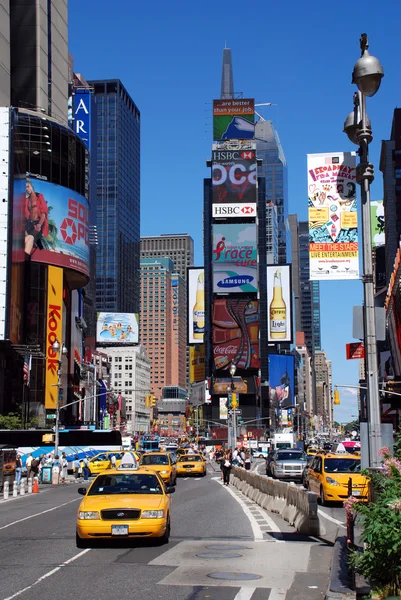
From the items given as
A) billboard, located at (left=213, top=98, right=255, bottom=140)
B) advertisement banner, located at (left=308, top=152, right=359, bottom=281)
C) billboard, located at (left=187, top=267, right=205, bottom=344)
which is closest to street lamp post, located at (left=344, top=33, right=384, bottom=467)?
advertisement banner, located at (left=308, top=152, right=359, bottom=281)

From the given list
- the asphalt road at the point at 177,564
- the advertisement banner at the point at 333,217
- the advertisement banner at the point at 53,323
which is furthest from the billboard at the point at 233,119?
the advertisement banner at the point at 333,217

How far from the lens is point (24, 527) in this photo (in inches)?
780

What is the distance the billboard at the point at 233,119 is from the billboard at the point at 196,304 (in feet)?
95.7

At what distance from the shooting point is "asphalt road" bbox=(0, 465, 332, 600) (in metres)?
10.6

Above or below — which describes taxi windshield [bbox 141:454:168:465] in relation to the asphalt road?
below

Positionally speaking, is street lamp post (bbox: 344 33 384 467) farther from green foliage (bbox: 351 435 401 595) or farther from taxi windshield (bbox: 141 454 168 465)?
taxi windshield (bbox: 141 454 168 465)

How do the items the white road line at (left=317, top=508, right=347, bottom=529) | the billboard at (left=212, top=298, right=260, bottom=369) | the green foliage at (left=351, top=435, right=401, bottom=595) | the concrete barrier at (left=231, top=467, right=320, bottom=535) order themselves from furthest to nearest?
the billboard at (left=212, top=298, right=260, bottom=369)
the white road line at (left=317, top=508, right=347, bottom=529)
the concrete barrier at (left=231, top=467, right=320, bottom=535)
the green foliage at (left=351, top=435, right=401, bottom=595)

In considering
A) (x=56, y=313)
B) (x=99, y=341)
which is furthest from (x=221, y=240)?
(x=56, y=313)

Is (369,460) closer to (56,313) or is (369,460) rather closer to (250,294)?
(56,313)

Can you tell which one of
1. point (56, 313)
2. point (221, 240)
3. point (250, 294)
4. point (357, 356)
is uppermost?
point (221, 240)


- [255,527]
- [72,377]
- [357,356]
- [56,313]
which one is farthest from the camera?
[72,377]

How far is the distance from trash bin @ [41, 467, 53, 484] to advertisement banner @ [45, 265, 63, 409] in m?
42.4

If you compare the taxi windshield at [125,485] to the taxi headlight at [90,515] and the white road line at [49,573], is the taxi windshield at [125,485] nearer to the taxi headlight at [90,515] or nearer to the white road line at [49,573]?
the taxi headlight at [90,515]

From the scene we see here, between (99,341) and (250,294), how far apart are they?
50520 millimetres
